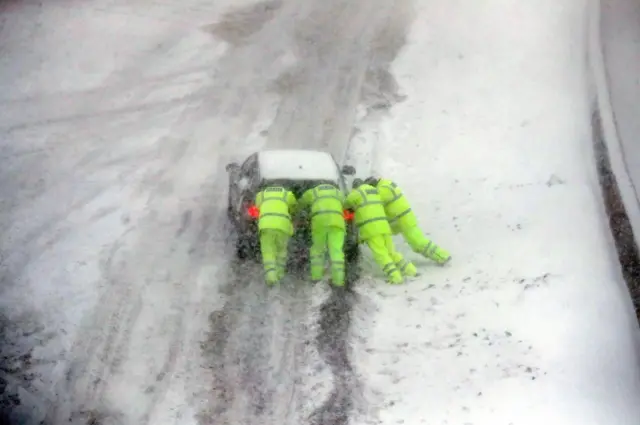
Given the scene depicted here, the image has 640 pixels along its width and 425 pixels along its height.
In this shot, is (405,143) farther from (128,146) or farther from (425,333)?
(425,333)

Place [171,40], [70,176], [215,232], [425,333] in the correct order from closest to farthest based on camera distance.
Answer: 1. [425,333]
2. [215,232]
3. [70,176]
4. [171,40]

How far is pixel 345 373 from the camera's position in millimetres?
9086

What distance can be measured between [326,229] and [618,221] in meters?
5.28

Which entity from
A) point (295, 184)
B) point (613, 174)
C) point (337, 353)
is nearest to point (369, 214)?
point (295, 184)

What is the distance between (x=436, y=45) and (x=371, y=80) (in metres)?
2.96

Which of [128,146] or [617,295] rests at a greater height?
[617,295]

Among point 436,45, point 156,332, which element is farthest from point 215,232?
point 436,45

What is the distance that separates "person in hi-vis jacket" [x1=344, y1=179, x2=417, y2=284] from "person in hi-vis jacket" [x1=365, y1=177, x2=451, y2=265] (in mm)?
240

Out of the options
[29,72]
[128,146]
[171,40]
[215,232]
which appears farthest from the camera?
[171,40]

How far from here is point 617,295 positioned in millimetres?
10258

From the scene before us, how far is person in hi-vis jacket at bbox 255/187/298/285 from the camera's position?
33.8 ft

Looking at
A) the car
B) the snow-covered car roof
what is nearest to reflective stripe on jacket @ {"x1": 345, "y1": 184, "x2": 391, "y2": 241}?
the car

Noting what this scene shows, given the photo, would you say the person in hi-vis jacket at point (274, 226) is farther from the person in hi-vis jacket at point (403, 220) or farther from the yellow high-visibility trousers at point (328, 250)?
the person in hi-vis jacket at point (403, 220)

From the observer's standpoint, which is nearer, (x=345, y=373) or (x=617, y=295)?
(x=345, y=373)
